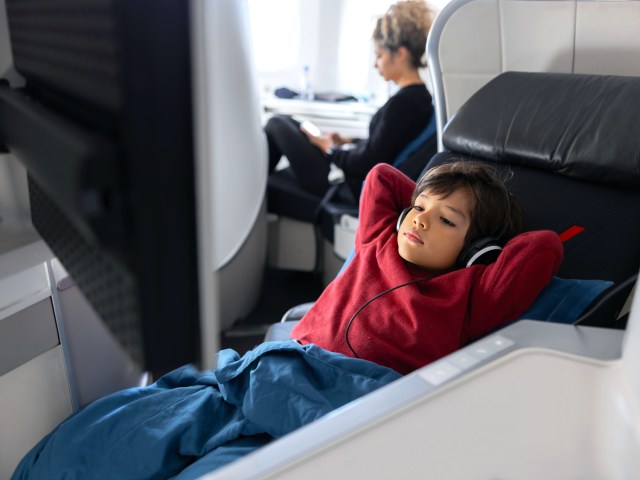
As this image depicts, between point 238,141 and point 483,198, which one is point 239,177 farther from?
point 483,198

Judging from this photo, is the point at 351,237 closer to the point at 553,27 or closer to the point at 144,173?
the point at 553,27

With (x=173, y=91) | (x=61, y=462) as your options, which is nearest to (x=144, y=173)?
(x=173, y=91)

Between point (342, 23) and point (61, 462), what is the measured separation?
3.55m

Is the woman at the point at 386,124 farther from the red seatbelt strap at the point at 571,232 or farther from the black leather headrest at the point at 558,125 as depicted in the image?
the red seatbelt strap at the point at 571,232

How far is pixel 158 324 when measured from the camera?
300mm

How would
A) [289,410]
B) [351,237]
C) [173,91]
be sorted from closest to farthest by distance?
[173,91] < [289,410] < [351,237]

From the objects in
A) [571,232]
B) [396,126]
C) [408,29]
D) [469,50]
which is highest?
[408,29]

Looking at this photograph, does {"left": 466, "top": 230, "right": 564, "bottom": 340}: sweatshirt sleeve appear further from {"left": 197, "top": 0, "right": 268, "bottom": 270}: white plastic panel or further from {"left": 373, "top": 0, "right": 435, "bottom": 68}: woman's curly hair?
{"left": 373, "top": 0, "right": 435, "bottom": 68}: woman's curly hair

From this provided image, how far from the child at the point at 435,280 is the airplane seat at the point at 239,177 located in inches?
11.1

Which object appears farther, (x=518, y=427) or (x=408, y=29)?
(x=408, y=29)

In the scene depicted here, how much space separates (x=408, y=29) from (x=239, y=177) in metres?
1.10

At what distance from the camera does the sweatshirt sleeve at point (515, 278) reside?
3.16 ft

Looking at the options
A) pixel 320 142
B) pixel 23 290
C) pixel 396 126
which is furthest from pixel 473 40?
pixel 23 290

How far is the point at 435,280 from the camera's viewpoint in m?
1.09
